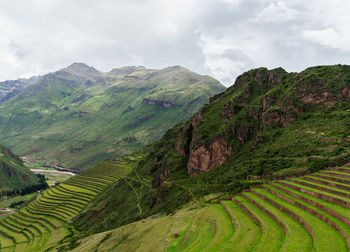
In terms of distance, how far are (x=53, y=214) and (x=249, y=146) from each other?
117 meters

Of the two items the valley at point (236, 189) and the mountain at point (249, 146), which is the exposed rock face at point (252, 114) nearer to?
the mountain at point (249, 146)

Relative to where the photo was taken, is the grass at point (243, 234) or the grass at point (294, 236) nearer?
the grass at point (294, 236)

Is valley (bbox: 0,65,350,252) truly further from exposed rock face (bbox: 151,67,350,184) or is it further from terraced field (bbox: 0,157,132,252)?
terraced field (bbox: 0,157,132,252)

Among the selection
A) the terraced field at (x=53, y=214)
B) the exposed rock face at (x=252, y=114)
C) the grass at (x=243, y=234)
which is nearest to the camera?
the grass at (x=243, y=234)

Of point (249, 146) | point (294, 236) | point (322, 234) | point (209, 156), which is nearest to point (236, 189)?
point (294, 236)

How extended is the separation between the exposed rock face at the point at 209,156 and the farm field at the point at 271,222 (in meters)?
39.3

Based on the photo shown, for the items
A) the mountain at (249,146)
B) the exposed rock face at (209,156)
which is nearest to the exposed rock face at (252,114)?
the exposed rock face at (209,156)

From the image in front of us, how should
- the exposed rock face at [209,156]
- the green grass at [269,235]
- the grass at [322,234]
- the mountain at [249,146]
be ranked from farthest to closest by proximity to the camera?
the exposed rock face at [209,156], the mountain at [249,146], the green grass at [269,235], the grass at [322,234]

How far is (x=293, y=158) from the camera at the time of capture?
64.5 meters

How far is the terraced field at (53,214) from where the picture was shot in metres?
112

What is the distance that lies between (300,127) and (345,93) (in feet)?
78.9

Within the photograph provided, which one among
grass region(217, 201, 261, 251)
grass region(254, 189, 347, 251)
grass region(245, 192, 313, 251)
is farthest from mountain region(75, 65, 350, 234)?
grass region(254, 189, 347, 251)

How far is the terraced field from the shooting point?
11206 centimetres

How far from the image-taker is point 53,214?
13525cm
